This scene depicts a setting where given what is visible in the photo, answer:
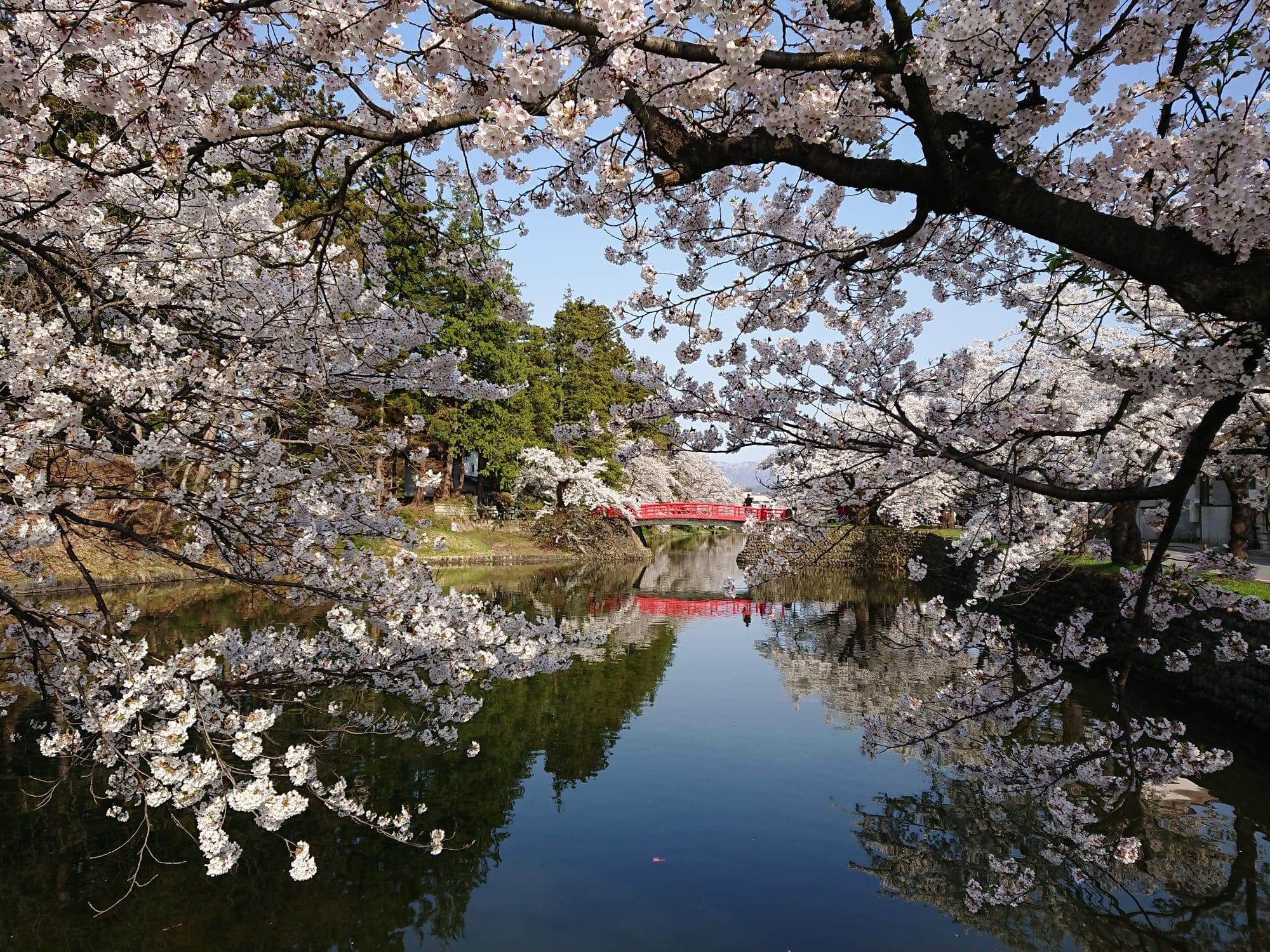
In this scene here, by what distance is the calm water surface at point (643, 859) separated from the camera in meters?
5.32

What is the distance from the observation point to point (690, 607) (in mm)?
19781

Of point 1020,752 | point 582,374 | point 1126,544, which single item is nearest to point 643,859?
point 1020,752

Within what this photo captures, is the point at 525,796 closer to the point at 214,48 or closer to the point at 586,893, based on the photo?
the point at 586,893

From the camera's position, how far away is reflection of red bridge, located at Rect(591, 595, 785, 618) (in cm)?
1864

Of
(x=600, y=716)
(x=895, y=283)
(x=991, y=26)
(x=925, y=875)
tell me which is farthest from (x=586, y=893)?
(x=991, y=26)

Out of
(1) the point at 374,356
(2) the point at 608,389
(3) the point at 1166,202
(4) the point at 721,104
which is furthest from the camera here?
(2) the point at 608,389

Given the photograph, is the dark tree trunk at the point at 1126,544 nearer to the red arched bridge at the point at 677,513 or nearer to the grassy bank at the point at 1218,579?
the grassy bank at the point at 1218,579

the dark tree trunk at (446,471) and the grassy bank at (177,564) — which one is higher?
the dark tree trunk at (446,471)

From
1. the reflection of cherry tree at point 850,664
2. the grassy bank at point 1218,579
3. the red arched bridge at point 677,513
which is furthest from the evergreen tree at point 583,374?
the grassy bank at point 1218,579

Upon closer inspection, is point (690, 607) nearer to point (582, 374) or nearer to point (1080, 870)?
point (1080, 870)

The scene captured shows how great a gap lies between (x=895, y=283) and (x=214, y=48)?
4155 millimetres

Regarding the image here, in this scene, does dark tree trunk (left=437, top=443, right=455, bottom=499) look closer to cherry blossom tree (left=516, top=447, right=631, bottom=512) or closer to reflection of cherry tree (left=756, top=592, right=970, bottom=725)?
cherry blossom tree (left=516, top=447, right=631, bottom=512)

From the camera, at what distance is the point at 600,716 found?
10.0 m

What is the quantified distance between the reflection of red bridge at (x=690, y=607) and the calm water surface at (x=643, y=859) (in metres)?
8.19
